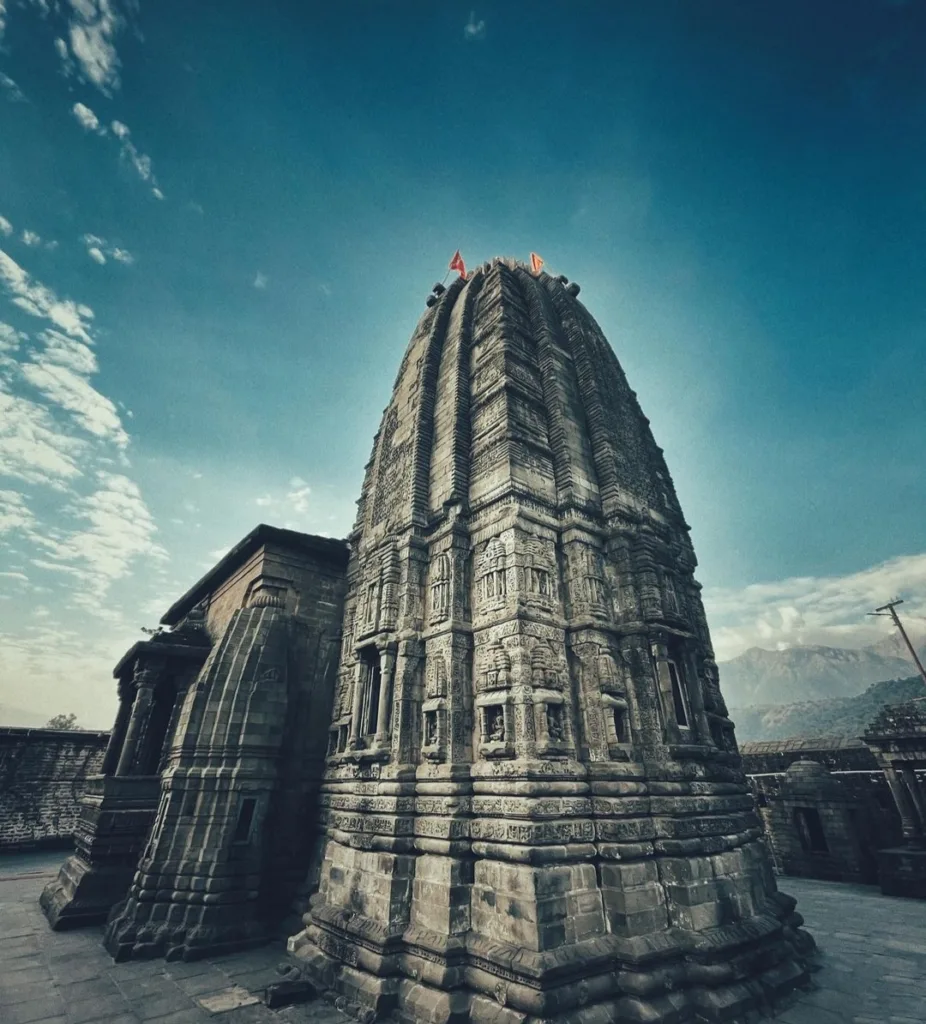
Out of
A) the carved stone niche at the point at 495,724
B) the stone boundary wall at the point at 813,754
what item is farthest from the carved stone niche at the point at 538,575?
the stone boundary wall at the point at 813,754

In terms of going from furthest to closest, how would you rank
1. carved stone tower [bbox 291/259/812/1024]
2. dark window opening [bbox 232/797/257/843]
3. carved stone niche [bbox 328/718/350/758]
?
carved stone niche [bbox 328/718/350/758] → dark window opening [bbox 232/797/257/843] → carved stone tower [bbox 291/259/812/1024]

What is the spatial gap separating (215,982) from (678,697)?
9271mm

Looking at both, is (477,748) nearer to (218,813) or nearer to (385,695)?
(385,695)

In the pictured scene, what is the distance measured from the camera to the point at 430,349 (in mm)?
14086

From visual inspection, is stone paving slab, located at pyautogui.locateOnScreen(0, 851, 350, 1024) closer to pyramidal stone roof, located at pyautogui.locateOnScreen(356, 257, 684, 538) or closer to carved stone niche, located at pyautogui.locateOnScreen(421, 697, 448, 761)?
carved stone niche, located at pyautogui.locateOnScreen(421, 697, 448, 761)

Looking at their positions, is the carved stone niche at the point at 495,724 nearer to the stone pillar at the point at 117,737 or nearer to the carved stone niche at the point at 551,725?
the carved stone niche at the point at 551,725

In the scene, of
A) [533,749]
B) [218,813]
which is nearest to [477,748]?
[533,749]

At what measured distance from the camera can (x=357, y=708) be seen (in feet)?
34.7

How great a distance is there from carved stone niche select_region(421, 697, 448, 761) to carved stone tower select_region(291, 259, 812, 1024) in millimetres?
33

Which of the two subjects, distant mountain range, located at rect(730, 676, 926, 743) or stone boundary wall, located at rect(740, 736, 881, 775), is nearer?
stone boundary wall, located at rect(740, 736, 881, 775)

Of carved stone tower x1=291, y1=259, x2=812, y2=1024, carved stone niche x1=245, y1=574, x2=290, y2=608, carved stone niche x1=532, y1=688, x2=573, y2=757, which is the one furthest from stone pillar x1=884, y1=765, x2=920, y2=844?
carved stone niche x1=245, y1=574, x2=290, y2=608

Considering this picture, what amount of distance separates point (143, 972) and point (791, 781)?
21.4 meters

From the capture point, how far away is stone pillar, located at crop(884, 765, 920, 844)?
15992 mm

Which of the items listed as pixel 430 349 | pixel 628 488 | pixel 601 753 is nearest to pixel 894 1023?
pixel 601 753
